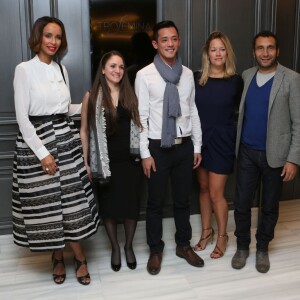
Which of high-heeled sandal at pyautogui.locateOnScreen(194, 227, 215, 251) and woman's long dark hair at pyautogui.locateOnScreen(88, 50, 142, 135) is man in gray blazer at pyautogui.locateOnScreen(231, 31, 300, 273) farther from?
woman's long dark hair at pyautogui.locateOnScreen(88, 50, 142, 135)

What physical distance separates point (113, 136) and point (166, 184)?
1.60 ft

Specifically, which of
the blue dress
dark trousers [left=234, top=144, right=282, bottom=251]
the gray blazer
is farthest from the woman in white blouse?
the gray blazer

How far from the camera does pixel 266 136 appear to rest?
9.12 ft

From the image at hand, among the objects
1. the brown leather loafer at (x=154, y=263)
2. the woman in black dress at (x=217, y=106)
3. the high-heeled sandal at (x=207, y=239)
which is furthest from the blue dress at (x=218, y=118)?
the brown leather loafer at (x=154, y=263)

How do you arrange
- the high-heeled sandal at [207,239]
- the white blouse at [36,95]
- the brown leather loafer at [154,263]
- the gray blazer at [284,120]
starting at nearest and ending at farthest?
the white blouse at [36,95] → the gray blazer at [284,120] → the brown leather loafer at [154,263] → the high-heeled sandal at [207,239]

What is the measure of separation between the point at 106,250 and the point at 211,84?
4.92ft

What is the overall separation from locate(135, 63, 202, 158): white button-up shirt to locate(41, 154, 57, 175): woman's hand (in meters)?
0.57

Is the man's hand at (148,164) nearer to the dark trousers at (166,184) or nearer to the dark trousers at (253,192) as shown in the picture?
the dark trousers at (166,184)

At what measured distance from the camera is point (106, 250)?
3.26m

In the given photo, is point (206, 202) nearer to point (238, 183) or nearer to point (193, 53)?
point (238, 183)

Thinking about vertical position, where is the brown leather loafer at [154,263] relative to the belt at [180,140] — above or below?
below

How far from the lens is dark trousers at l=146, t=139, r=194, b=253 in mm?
2789

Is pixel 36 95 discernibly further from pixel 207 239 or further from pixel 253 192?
pixel 207 239

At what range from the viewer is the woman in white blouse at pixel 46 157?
251 cm
